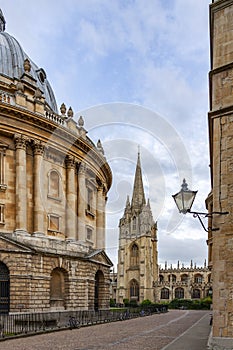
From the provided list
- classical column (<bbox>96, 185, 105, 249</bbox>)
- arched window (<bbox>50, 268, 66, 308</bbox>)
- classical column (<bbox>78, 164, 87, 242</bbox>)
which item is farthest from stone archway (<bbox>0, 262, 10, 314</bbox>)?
classical column (<bbox>96, 185, 105, 249</bbox>)

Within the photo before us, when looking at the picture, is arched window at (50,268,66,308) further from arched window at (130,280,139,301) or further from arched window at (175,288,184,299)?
arched window at (175,288,184,299)

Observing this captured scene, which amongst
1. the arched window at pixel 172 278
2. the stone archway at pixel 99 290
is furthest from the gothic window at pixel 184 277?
the stone archway at pixel 99 290

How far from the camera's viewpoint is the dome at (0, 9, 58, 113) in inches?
1884

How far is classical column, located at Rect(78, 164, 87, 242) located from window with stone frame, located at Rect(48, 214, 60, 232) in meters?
3.01

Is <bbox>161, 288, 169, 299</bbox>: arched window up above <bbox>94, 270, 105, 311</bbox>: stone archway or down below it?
below

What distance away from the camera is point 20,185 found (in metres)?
36.7

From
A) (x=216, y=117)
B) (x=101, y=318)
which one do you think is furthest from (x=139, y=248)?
(x=216, y=117)

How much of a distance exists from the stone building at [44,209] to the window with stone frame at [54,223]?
3.2 inches

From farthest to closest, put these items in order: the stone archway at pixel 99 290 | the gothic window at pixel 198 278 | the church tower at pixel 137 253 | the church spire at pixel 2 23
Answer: the gothic window at pixel 198 278, the church tower at pixel 137 253, the church spire at pixel 2 23, the stone archway at pixel 99 290

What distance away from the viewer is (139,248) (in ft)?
402

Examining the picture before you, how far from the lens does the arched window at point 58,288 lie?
37844 millimetres

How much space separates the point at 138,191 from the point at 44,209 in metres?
94.1

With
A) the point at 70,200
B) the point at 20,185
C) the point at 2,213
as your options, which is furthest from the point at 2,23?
the point at 2,213

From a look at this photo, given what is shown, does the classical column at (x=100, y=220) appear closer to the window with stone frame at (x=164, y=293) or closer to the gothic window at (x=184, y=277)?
the window with stone frame at (x=164, y=293)
